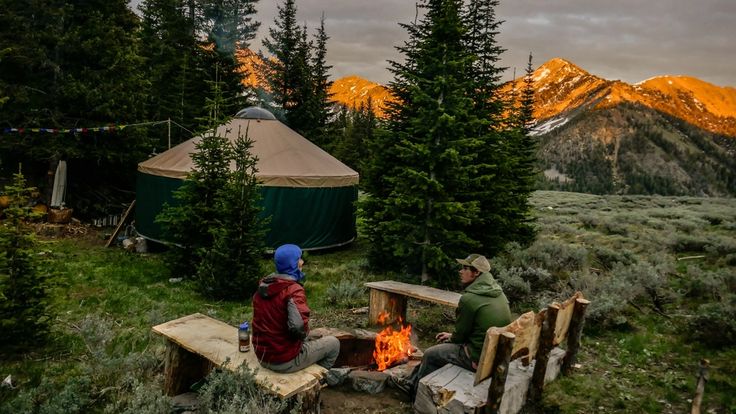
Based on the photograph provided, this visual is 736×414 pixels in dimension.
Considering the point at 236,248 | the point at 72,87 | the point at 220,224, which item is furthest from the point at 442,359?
the point at 72,87

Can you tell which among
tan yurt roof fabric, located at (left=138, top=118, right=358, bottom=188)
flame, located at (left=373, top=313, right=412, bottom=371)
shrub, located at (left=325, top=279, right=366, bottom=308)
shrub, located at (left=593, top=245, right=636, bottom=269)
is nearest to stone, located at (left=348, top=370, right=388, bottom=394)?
flame, located at (left=373, top=313, right=412, bottom=371)

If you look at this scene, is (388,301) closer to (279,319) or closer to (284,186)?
(279,319)

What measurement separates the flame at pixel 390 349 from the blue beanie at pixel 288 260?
2.25 metres

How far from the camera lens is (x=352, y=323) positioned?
7.20 m

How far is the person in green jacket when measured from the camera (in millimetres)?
4348

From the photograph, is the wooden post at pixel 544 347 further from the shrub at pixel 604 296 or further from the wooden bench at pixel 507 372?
the shrub at pixel 604 296

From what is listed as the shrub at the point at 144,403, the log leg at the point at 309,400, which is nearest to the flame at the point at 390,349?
the log leg at the point at 309,400

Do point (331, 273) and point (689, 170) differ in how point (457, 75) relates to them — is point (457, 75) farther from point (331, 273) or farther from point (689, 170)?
point (689, 170)

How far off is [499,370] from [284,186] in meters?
9.23

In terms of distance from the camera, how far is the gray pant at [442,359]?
4496 mm

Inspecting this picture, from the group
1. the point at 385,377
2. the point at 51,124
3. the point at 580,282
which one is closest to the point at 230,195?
the point at 385,377

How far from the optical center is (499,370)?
12.3 feet

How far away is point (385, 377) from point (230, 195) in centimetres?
468

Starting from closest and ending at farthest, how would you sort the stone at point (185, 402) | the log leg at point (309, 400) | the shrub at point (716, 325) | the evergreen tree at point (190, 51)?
the log leg at point (309, 400), the stone at point (185, 402), the shrub at point (716, 325), the evergreen tree at point (190, 51)
